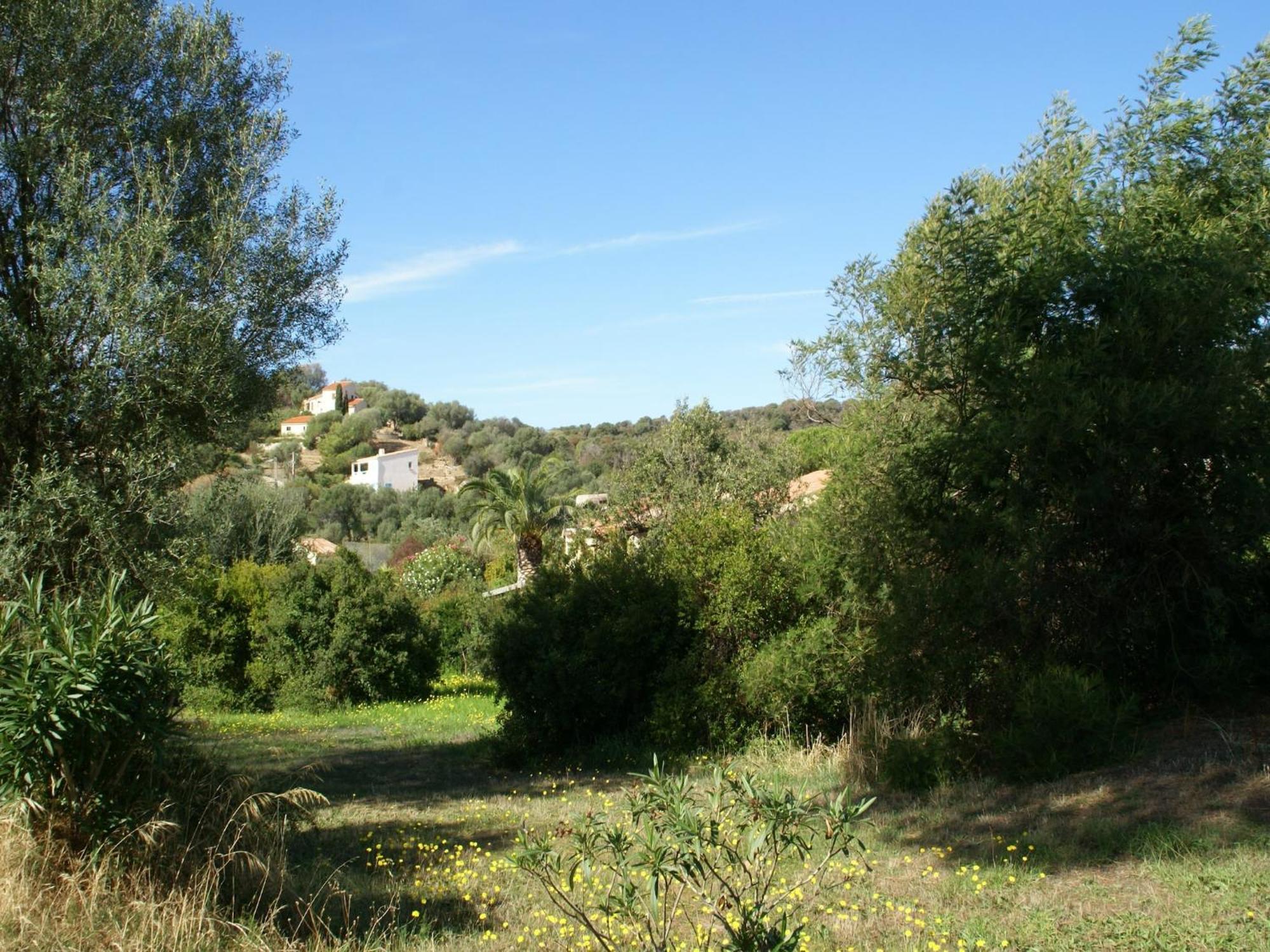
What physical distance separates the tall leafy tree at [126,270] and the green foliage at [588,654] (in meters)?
4.82

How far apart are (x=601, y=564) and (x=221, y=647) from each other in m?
12.2

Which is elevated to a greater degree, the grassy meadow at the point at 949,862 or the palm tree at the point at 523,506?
the palm tree at the point at 523,506

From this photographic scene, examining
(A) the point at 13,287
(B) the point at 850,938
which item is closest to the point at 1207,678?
(B) the point at 850,938

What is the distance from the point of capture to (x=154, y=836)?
525cm

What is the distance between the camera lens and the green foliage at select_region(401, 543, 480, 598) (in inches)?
1556

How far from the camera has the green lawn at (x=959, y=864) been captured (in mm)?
5352

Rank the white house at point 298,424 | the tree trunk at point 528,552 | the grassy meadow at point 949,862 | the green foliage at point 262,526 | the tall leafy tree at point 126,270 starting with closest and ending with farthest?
the grassy meadow at point 949,862 → the tall leafy tree at point 126,270 → the green foliage at point 262,526 → the tree trunk at point 528,552 → the white house at point 298,424

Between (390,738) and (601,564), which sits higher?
(601,564)

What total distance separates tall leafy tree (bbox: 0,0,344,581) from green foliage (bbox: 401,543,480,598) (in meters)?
29.8

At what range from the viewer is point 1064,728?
8.33 metres

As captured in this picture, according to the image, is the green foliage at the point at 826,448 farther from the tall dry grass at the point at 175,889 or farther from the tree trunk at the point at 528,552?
the tree trunk at the point at 528,552

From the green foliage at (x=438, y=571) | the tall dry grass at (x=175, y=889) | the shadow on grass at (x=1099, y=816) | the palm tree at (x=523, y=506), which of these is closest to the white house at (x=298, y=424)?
the green foliage at (x=438, y=571)

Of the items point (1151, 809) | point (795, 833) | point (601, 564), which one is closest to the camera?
point (795, 833)

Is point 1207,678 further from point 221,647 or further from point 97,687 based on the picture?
point 221,647
